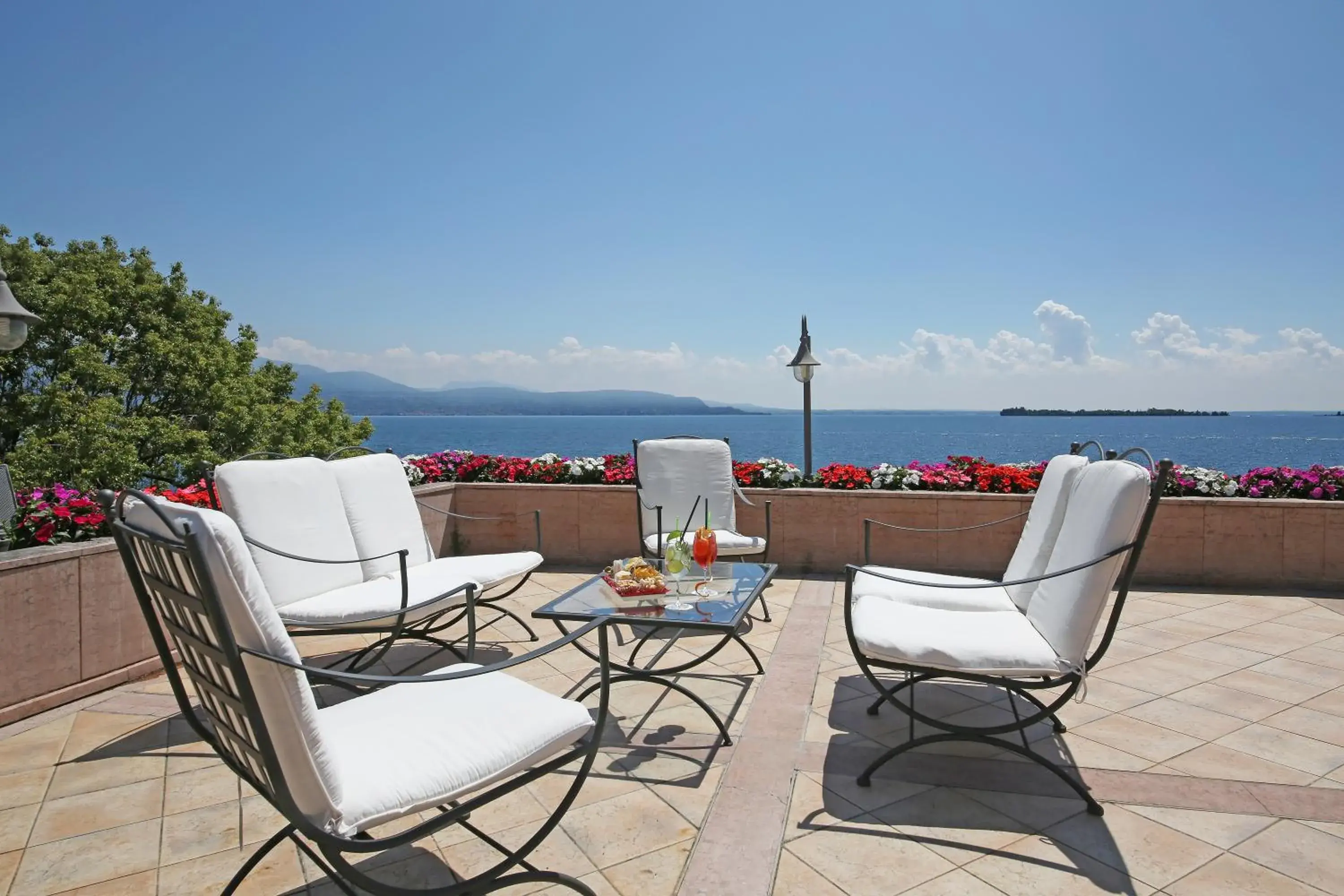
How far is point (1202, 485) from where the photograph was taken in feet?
17.5

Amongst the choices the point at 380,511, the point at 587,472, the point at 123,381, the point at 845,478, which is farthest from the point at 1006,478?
the point at 123,381

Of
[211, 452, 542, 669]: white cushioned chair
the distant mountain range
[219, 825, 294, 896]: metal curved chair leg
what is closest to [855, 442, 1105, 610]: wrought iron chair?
[211, 452, 542, 669]: white cushioned chair

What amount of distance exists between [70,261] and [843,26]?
21.5 metres

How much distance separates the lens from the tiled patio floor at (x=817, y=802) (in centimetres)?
190

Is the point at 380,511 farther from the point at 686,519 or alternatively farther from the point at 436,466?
the point at 436,466

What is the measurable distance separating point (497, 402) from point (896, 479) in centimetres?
17382

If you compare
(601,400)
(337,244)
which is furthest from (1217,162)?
(601,400)

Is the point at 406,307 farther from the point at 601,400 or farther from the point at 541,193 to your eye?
the point at 601,400

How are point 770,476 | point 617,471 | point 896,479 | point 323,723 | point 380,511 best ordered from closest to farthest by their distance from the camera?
point 323,723 → point 380,511 → point 896,479 → point 770,476 → point 617,471

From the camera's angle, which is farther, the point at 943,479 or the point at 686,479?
the point at 943,479

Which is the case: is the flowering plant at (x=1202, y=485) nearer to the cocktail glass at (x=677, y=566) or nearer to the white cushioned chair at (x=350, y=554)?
the cocktail glass at (x=677, y=566)

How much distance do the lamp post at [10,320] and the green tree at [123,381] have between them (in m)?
15.3

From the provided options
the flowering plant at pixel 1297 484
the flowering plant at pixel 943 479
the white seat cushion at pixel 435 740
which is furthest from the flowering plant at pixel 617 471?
the flowering plant at pixel 1297 484

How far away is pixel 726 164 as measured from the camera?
11.2 metres
